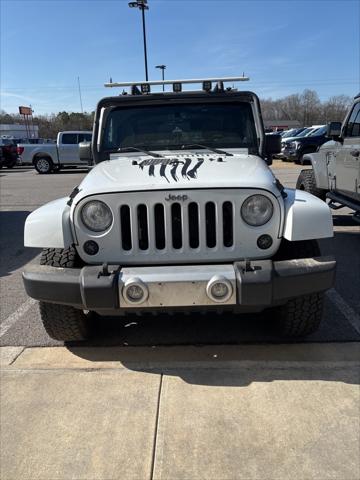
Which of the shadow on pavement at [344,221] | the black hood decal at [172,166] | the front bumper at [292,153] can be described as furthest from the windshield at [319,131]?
the black hood decal at [172,166]

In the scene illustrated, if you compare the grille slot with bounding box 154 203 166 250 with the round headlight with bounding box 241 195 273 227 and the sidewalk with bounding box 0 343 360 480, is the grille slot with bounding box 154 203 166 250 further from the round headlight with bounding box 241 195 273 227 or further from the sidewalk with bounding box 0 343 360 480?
the sidewalk with bounding box 0 343 360 480

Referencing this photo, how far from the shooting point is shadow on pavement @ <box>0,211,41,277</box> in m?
5.84

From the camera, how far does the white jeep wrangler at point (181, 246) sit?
8.98ft

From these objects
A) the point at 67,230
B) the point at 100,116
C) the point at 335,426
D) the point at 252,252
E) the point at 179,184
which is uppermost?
the point at 100,116

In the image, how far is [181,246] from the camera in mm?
2957

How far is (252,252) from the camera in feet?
9.73

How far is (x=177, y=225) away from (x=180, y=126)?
145 centimetres

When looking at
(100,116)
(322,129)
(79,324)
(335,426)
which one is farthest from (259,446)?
(322,129)

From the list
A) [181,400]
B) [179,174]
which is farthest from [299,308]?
[179,174]

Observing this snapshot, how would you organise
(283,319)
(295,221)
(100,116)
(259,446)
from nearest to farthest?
1. (259,446)
2. (295,221)
3. (283,319)
4. (100,116)

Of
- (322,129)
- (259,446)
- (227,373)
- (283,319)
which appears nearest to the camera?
(259,446)

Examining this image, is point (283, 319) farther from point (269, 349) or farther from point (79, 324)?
point (79, 324)

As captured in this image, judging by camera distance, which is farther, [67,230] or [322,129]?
[322,129]

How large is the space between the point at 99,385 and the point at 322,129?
19365 millimetres
